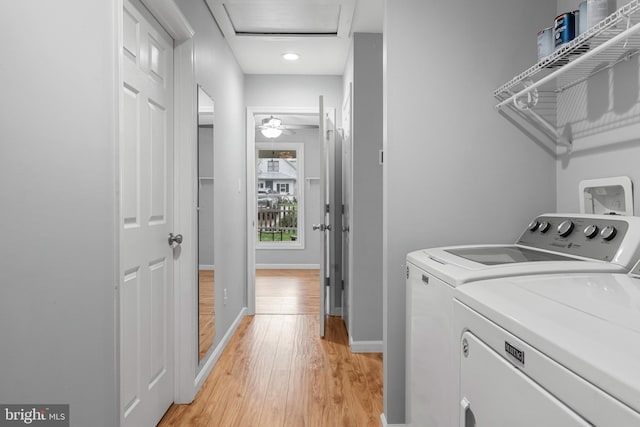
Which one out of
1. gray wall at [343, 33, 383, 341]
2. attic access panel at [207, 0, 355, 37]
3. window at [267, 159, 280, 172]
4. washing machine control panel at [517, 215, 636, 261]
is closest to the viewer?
washing machine control panel at [517, 215, 636, 261]

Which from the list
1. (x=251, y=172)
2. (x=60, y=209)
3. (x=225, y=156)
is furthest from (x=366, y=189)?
(x=60, y=209)

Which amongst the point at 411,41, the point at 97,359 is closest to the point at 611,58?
the point at 411,41

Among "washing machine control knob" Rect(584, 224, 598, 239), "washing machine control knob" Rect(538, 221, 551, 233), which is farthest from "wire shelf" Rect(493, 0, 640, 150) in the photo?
"washing machine control knob" Rect(584, 224, 598, 239)

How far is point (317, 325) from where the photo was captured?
3596mm

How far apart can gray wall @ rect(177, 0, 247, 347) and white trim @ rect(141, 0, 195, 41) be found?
86 millimetres

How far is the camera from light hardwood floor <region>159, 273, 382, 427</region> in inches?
77.9

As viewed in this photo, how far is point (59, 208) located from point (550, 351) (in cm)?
127

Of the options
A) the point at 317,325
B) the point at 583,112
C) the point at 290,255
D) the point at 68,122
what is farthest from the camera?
the point at 290,255

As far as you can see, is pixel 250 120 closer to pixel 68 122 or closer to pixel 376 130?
pixel 376 130

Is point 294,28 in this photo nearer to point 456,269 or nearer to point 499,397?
point 456,269

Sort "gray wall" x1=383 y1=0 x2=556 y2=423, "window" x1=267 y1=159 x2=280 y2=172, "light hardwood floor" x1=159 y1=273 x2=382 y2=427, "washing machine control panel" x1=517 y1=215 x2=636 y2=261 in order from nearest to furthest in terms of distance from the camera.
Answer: "washing machine control panel" x1=517 y1=215 x2=636 y2=261 < "gray wall" x1=383 y1=0 x2=556 y2=423 < "light hardwood floor" x1=159 y1=273 x2=382 y2=427 < "window" x1=267 y1=159 x2=280 y2=172

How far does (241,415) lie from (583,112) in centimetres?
212

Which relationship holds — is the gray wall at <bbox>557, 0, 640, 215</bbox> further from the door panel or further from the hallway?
the door panel

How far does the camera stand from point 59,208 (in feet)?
3.75
